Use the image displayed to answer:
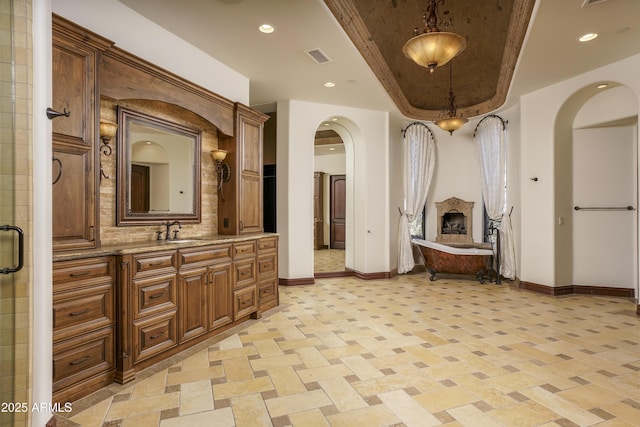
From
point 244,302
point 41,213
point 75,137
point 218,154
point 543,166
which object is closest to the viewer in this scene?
point 41,213

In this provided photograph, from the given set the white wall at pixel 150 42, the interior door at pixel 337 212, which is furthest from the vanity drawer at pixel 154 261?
the interior door at pixel 337 212

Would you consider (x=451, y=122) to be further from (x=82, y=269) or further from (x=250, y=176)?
(x=82, y=269)

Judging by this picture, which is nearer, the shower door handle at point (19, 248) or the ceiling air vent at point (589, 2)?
the shower door handle at point (19, 248)

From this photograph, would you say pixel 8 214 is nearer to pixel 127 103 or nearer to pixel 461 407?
pixel 127 103

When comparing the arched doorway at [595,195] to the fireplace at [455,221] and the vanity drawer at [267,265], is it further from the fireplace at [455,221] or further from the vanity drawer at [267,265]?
the vanity drawer at [267,265]

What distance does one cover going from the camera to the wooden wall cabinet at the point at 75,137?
97.7 inches

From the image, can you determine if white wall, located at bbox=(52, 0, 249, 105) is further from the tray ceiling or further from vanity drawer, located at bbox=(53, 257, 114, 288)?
vanity drawer, located at bbox=(53, 257, 114, 288)

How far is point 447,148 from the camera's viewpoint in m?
7.91

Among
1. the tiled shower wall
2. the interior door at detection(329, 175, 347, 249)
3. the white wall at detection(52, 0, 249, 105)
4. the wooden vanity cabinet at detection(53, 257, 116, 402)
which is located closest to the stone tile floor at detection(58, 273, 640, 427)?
the wooden vanity cabinet at detection(53, 257, 116, 402)

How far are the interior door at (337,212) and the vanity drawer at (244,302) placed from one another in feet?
24.5

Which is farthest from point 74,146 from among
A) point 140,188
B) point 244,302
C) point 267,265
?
point 267,265

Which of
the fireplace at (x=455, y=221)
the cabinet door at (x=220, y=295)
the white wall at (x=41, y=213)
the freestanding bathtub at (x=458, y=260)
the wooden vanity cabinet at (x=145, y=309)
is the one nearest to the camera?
the white wall at (x=41, y=213)

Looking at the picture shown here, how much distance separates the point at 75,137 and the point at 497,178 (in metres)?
6.79

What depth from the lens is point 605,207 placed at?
18.5ft
